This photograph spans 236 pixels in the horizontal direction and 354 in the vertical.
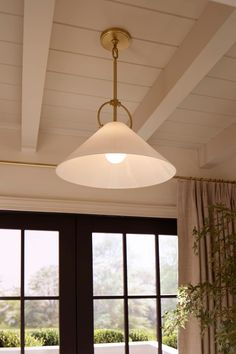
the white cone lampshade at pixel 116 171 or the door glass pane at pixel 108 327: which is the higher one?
the white cone lampshade at pixel 116 171

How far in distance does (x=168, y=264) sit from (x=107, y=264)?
0.47m

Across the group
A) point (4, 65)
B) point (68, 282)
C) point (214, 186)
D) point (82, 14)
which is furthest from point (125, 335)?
point (82, 14)

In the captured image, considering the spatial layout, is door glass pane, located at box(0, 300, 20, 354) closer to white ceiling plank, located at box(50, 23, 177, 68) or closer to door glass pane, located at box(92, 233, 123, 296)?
door glass pane, located at box(92, 233, 123, 296)

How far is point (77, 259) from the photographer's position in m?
3.20

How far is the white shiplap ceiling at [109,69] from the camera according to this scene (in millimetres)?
1793

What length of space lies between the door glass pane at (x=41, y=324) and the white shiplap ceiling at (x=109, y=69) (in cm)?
Answer: 96

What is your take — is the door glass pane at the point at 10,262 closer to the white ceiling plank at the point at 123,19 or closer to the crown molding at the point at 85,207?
the crown molding at the point at 85,207

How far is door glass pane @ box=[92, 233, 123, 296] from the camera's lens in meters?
3.24

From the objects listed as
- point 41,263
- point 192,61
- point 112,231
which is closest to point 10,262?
point 41,263

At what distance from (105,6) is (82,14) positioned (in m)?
0.11

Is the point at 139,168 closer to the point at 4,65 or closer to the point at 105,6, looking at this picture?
the point at 105,6

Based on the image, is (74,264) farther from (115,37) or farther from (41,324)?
(115,37)

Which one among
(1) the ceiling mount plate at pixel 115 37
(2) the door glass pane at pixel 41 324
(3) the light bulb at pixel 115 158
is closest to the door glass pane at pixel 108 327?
(2) the door glass pane at pixel 41 324

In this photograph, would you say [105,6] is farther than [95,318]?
No
